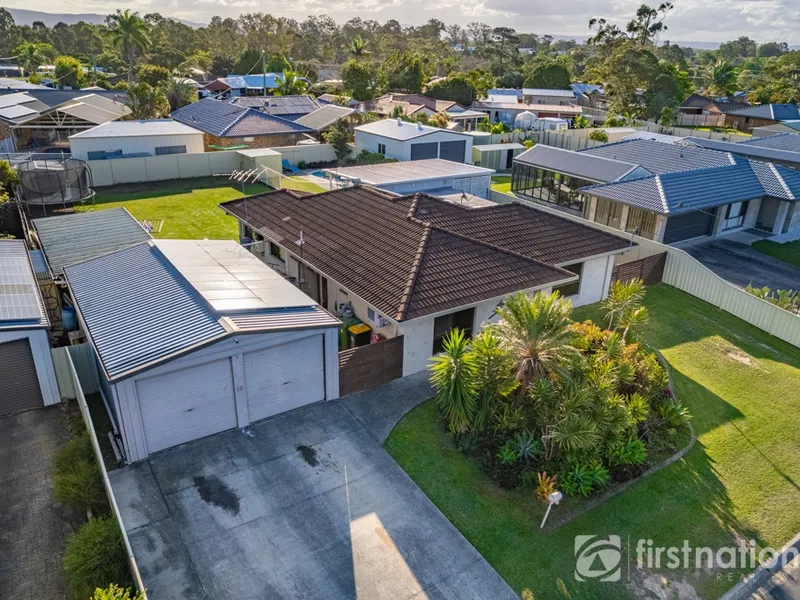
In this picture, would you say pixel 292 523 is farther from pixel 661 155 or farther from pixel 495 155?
pixel 495 155

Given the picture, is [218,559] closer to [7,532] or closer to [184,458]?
[184,458]

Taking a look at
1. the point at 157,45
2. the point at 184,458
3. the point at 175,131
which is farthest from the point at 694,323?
the point at 157,45

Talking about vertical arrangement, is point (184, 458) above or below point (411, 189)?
below

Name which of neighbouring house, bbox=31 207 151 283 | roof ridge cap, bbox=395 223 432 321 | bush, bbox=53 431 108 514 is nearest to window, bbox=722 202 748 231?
roof ridge cap, bbox=395 223 432 321

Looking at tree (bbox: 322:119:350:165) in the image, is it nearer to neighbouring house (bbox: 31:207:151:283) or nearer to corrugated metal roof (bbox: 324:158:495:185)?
corrugated metal roof (bbox: 324:158:495:185)

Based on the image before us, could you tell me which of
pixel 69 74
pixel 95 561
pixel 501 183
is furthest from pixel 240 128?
pixel 69 74

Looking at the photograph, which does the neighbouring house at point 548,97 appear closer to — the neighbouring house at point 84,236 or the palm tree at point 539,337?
the neighbouring house at point 84,236

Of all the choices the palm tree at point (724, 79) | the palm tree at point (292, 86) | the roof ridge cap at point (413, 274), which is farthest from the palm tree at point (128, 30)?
the palm tree at point (724, 79)
